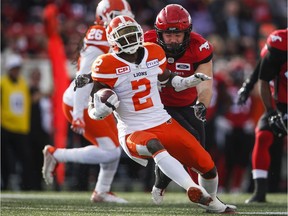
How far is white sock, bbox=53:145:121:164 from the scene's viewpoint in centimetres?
799

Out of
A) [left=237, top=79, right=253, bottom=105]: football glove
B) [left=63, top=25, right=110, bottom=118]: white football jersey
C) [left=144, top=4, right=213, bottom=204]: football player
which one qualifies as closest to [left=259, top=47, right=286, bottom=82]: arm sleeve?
[left=237, top=79, right=253, bottom=105]: football glove

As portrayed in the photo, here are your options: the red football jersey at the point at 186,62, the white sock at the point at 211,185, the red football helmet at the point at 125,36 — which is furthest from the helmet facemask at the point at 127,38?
the white sock at the point at 211,185

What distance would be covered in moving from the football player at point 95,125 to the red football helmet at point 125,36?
50.8 inches

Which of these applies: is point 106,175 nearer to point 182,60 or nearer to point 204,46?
point 182,60

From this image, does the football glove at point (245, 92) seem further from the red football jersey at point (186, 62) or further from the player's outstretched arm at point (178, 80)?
the player's outstretched arm at point (178, 80)

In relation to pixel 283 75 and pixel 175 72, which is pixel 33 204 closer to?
pixel 175 72

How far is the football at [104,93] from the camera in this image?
6.22 metres

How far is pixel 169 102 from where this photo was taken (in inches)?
278

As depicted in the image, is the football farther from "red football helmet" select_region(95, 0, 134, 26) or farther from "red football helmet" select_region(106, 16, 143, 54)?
"red football helmet" select_region(95, 0, 134, 26)

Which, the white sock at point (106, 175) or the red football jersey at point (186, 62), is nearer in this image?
the red football jersey at point (186, 62)

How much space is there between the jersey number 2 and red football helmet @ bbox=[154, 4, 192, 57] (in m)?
0.51

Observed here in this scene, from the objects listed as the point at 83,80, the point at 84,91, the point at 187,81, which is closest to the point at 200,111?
the point at 187,81

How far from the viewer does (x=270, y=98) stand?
795 centimetres

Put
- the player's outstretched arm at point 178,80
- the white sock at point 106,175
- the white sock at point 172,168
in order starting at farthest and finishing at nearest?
the white sock at point 106,175, the player's outstretched arm at point 178,80, the white sock at point 172,168
